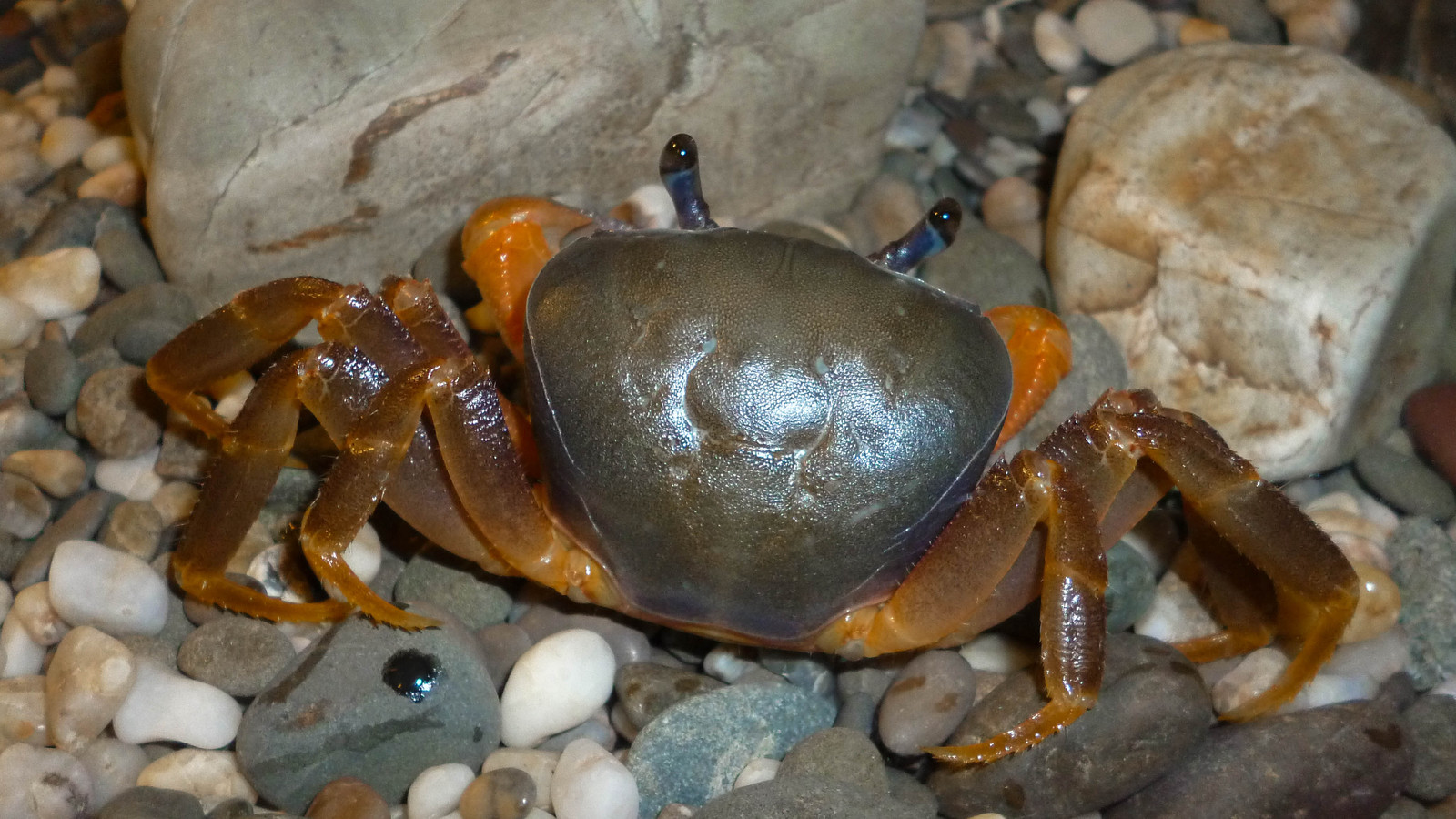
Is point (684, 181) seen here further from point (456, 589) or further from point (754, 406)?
point (456, 589)

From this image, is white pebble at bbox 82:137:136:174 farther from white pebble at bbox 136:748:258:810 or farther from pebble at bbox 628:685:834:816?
pebble at bbox 628:685:834:816

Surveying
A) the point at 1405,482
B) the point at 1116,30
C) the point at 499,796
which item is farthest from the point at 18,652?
the point at 1116,30

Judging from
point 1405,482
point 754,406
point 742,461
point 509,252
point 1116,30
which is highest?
point 509,252

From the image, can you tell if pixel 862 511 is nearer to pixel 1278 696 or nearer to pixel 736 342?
pixel 736 342

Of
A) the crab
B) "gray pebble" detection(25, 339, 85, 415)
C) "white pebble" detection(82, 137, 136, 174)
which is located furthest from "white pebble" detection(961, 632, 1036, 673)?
"white pebble" detection(82, 137, 136, 174)

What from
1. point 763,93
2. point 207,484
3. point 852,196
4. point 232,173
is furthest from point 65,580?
point 852,196

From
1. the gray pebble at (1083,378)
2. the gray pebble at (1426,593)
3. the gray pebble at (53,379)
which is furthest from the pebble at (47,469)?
the gray pebble at (1426,593)
